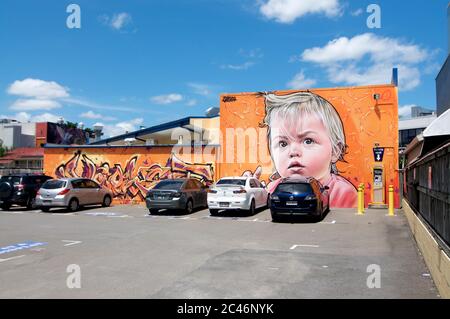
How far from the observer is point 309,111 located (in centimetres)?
2136

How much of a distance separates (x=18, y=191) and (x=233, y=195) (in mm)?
10967

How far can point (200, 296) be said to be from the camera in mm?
6094

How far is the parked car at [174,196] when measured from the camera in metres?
17.6

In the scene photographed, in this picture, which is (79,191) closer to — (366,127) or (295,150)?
(295,150)

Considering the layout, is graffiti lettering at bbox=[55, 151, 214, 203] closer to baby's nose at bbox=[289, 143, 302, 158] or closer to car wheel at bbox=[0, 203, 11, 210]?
baby's nose at bbox=[289, 143, 302, 158]

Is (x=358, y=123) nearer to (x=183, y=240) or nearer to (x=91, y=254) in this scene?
(x=183, y=240)

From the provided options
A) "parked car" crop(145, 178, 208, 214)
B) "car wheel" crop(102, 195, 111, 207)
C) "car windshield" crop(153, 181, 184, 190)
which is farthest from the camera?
"car wheel" crop(102, 195, 111, 207)

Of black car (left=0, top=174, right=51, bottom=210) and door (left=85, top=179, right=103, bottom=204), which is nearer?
black car (left=0, top=174, right=51, bottom=210)

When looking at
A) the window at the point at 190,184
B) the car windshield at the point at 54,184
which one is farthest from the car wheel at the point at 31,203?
the window at the point at 190,184

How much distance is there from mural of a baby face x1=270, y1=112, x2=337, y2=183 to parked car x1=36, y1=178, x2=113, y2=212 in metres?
9.54

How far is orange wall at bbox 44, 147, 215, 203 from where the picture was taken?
23.2 metres

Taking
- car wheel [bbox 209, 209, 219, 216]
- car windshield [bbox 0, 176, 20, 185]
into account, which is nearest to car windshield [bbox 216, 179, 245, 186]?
car wheel [bbox 209, 209, 219, 216]
